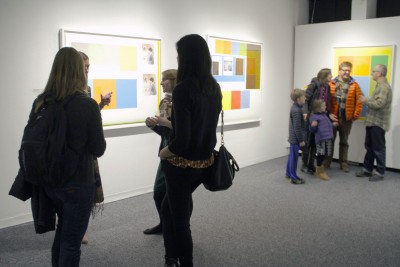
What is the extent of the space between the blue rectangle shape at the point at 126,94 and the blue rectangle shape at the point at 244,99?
1986 millimetres

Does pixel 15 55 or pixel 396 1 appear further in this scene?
pixel 396 1

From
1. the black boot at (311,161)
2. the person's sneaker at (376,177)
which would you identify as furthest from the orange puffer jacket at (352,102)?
the person's sneaker at (376,177)

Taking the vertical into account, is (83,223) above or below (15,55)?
below

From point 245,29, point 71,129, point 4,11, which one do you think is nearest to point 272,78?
point 245,29

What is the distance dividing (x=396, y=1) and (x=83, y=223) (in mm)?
6111

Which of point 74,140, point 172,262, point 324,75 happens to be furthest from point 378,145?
point 74,140

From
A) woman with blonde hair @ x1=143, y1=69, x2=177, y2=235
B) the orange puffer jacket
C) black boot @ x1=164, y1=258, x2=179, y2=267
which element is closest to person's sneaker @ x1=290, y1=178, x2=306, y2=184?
the orange puffer jacket

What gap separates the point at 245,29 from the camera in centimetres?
573

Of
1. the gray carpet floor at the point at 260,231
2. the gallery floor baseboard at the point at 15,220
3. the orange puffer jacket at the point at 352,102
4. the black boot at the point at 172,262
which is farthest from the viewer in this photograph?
the orange puffer jacket at the point at 352,102

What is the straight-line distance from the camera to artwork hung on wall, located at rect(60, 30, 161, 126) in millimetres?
3865

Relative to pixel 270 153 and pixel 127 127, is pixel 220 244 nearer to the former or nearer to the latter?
pixel 127 127

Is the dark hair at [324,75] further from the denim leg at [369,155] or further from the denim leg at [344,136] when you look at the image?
the denim leg at [369,155]

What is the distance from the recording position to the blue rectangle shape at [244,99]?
18.9ft

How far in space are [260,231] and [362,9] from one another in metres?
4.36
